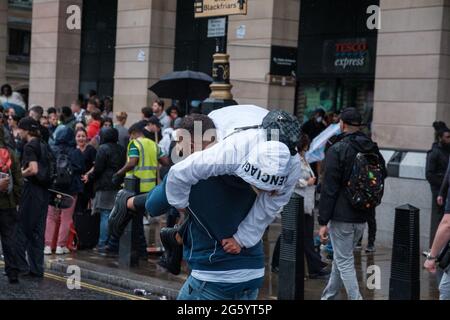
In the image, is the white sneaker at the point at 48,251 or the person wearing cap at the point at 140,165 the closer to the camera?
the person wearing cap at the point at 140,165

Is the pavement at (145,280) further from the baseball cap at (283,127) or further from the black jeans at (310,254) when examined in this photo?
the baseball cap at (283,127)

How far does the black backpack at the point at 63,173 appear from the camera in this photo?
431 inches

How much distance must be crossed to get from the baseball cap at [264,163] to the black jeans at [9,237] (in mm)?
5378

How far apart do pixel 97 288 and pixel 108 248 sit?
75.7 inches

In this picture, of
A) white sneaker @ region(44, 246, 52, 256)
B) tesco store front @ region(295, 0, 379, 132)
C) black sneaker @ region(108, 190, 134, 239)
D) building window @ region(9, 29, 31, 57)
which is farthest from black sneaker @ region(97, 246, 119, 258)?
building window @ region(9, 29, 31, 57)

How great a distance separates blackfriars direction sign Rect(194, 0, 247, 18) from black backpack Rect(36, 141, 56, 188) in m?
3.33

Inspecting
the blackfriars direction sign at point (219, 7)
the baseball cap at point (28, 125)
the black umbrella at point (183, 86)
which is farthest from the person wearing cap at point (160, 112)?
the baseball cap at point (28, 125)

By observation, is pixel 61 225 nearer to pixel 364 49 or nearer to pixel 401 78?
pixel 401 78

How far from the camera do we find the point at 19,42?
46.9 meters

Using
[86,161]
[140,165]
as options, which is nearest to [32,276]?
[140,165]

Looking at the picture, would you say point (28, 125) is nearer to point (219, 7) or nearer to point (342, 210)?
point (219, 7)

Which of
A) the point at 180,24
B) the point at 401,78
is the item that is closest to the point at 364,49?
the point at 401,78

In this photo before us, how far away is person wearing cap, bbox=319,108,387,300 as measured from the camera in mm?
8188

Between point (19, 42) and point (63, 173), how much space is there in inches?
1482
